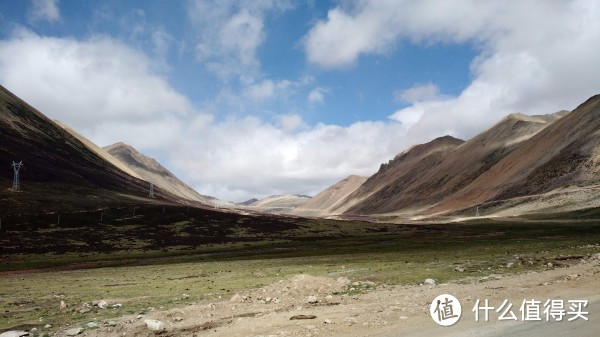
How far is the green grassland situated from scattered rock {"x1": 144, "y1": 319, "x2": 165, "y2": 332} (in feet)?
17.7

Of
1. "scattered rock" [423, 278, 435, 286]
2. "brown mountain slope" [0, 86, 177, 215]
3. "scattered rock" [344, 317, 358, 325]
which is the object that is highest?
"brown mountain slope" [0, 86, 177, 215]

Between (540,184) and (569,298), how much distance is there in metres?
189

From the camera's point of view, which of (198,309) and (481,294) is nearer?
(481,294)

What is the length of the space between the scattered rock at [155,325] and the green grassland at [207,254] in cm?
540

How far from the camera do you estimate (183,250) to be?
299 ft

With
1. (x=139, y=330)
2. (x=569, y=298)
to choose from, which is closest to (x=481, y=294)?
(x=569, y=298)

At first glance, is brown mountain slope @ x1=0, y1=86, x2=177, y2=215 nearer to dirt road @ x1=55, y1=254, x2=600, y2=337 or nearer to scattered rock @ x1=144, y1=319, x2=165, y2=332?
dirt road @ x1=55, y1=254, x2=600, y2=337

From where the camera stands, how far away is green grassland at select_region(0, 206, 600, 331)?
31.1 metres

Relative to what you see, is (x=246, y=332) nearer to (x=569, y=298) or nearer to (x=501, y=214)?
(x=569, y=298)

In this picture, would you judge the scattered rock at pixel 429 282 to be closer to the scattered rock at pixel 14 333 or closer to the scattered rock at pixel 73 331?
the scattered rock at pixel 73 331

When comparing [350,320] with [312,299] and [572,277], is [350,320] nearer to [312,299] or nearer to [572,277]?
[312,299]

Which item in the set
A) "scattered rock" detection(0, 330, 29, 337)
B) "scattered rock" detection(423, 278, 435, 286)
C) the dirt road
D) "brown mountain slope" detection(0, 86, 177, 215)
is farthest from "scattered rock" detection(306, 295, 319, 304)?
"brown mountain slope" detection(0, 86, 177, 215)

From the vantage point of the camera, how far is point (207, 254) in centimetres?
8000

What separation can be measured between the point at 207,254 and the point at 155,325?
206ft
